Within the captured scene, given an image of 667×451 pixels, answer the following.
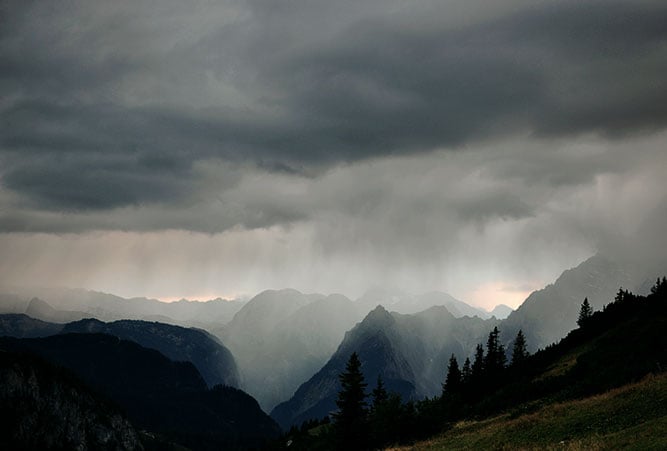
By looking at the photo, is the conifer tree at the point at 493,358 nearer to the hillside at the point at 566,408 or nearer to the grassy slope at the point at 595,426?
the hillside at the point at 566,408

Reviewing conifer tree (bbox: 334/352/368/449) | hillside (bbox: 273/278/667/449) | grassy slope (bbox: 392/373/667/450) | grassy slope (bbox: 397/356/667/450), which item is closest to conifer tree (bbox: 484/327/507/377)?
hillside (bbox: 273/278/667/449)

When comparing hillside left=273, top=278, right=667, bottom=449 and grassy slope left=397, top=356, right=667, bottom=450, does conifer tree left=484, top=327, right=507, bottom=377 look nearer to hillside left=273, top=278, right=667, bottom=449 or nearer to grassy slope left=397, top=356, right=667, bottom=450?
hillside left=273, top=278, right=667, bottom=449

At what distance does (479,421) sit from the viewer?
52.5 m

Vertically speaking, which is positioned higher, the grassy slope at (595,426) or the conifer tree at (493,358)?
the grassy slope at (595,426)

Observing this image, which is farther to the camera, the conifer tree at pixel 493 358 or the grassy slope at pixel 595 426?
the conifer tree at pixel 493 358

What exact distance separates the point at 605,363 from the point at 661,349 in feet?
23.7

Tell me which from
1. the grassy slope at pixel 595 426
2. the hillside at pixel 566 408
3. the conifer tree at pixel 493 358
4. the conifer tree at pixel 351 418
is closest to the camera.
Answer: the grassy slope at pixel 595 426

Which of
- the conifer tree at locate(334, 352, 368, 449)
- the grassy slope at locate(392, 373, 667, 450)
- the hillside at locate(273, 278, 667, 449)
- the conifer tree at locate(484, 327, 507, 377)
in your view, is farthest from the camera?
the conifer tree at locate(484, 327, 507, 377)

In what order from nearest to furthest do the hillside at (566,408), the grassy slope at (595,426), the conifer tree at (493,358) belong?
1. the grassy slope at (595,426)
2. the hillside at (566,408)
3. the conifer tree at (493,358)

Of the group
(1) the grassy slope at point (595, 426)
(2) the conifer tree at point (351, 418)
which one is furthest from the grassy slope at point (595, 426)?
(2) the conifer tree at point (351, 418)

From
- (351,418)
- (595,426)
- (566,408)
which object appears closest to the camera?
(595,426)

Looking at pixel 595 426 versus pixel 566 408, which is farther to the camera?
pixel 566 408

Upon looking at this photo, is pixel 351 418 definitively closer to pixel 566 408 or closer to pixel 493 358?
pixel 566 408

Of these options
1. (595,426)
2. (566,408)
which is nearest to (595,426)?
(595,426)
